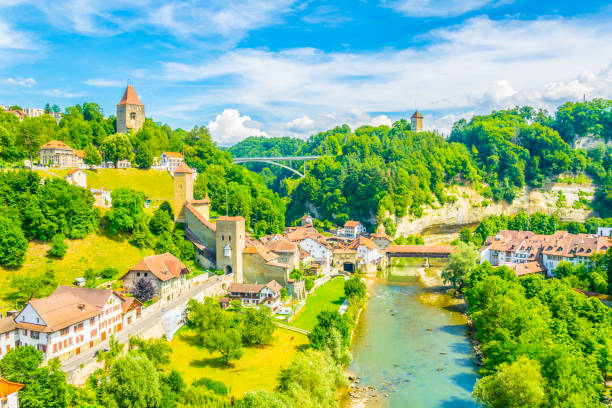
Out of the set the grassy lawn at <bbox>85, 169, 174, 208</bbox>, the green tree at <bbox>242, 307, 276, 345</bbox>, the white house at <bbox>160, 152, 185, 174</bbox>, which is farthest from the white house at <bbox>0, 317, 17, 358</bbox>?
the white house at <bbox>160, 152, 185, 174</bbox>

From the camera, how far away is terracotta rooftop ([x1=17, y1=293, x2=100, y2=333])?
84.0ft

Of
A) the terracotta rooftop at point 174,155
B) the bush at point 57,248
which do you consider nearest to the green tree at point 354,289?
the bush at point 57,248

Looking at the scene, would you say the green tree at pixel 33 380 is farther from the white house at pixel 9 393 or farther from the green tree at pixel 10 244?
the green tree at pixel 10 244

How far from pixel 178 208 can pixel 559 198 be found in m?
84.7

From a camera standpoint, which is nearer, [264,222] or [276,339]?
[276,339]

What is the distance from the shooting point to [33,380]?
2130cm

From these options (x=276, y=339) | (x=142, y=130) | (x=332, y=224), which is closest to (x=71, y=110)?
(x=142, y=130)

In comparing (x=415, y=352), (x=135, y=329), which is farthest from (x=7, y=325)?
(x=415, y=352)

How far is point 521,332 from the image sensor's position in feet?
95.6

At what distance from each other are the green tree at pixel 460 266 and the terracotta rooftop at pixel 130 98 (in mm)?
56885

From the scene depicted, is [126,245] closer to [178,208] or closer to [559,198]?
[178,208]

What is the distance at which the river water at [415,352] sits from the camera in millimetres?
28625

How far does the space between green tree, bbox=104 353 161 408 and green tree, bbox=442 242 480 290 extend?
38.1m

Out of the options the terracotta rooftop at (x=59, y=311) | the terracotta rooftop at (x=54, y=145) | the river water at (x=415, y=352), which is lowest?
the river water at (x=415, y=352)
